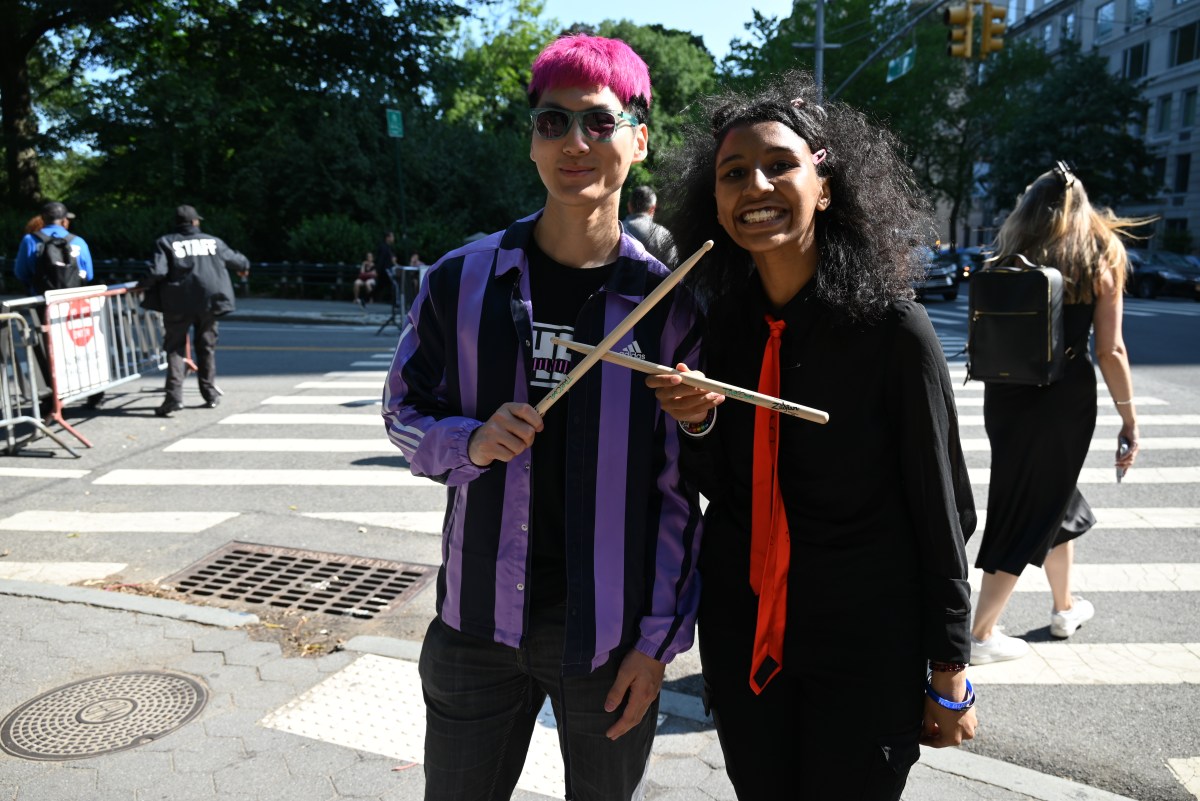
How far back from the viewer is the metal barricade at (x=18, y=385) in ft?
24.5

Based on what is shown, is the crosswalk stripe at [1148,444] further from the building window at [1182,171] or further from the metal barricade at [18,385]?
the building window at [1182,171]

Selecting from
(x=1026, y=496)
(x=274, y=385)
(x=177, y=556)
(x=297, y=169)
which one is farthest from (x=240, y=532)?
(x=297, y=169)

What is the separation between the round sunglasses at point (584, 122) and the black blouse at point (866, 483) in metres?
0.54

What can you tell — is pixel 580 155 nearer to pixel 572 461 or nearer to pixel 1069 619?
pixel 572 461

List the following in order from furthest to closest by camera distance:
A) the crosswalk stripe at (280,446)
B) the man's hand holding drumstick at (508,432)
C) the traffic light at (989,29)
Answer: the traffic light at (989,29) → the crosswalk stripe at (280,446) → the man's hand holding drumstick at (508,432)

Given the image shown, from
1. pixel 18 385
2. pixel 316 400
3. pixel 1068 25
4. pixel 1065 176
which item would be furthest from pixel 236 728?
pixel 1068 25

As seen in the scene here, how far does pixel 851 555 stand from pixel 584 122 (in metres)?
1.06

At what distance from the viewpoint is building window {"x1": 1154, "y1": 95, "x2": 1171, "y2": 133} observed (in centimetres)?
4344

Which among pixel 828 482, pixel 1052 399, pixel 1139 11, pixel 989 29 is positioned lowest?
pixel 1052 399

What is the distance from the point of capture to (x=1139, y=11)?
45406mm

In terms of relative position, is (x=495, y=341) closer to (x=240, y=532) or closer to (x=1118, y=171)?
(x=240, y=532)

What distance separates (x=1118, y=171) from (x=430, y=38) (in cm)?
2786

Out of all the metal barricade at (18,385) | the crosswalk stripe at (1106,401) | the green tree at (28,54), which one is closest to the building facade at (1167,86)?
the crosswalk stripe at (1106,401)

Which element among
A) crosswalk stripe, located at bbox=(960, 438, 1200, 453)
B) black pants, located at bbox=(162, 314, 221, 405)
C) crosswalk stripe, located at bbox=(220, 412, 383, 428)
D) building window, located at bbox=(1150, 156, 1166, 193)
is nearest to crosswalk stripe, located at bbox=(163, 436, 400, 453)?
crosswalk stripe, located at bbox=(220, 412, 383, 428)
